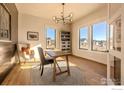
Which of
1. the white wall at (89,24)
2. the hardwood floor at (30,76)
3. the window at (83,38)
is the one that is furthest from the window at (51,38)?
the hardwood floor at (30,76)

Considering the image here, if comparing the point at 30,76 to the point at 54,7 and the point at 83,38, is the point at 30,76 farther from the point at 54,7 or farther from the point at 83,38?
the point at 83,38

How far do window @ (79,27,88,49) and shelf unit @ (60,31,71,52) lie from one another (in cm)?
106

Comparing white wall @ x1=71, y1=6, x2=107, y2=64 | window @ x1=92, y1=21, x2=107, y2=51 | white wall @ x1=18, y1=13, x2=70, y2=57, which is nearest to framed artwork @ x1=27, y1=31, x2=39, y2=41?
white wall @ x1=18, y1=13, x2=70, y2=57

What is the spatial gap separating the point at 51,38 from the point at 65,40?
1.14 m

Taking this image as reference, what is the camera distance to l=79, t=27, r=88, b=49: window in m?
7.31

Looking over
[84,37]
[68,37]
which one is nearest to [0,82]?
[84,37]

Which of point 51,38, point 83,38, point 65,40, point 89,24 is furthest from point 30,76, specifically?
point 65,40

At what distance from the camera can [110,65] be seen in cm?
241

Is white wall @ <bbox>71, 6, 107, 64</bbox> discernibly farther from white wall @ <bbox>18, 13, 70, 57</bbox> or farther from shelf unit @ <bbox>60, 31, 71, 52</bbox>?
white wall @ <bbox>18, 13, 70, 57</bbox>

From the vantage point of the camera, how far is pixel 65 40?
868 centimetres

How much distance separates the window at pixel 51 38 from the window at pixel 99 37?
254 centimetres

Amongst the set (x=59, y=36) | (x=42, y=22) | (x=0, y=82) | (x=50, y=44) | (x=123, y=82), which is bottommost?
(x=0, y=82)

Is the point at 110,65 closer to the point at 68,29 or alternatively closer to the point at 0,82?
the point at 0,82
